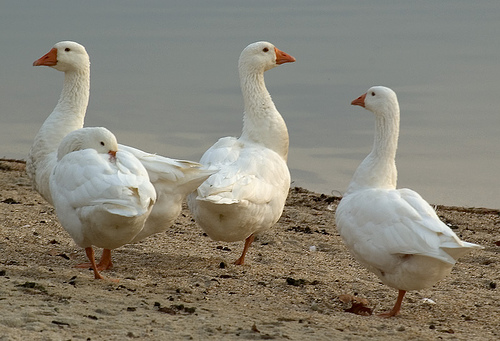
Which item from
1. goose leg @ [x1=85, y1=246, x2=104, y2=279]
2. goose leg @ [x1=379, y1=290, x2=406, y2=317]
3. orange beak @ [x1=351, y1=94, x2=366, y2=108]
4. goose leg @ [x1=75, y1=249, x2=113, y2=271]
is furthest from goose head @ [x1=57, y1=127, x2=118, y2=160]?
goose leg @ [x1=379, y1=290, x2=406, y2=317]

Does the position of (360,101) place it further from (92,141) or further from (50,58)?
(50,58)

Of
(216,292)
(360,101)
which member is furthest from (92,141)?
(360,101)

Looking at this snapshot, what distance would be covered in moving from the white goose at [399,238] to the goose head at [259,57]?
312 centimetres

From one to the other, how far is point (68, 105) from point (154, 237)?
2.22m

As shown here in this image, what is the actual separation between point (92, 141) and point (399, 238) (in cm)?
316

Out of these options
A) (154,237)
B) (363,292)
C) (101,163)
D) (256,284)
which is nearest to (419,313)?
(363,292)

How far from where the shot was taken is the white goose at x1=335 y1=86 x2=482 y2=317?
5934mm

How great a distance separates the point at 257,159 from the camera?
8.32 metres

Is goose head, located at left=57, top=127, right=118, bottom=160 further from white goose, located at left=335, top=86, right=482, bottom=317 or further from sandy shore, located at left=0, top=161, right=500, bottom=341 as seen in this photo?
white goose, located at left=335, top=86, right=482, bottom=317

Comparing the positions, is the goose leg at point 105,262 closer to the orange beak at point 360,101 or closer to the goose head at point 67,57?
the goose head at point 67,57

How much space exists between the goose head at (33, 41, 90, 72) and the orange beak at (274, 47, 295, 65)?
2.54 m

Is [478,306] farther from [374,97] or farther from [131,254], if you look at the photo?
[131,254]

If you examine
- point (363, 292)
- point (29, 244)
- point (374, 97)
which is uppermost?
point (374, 97)

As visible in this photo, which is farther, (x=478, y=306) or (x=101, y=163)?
(x=478, y=306)
